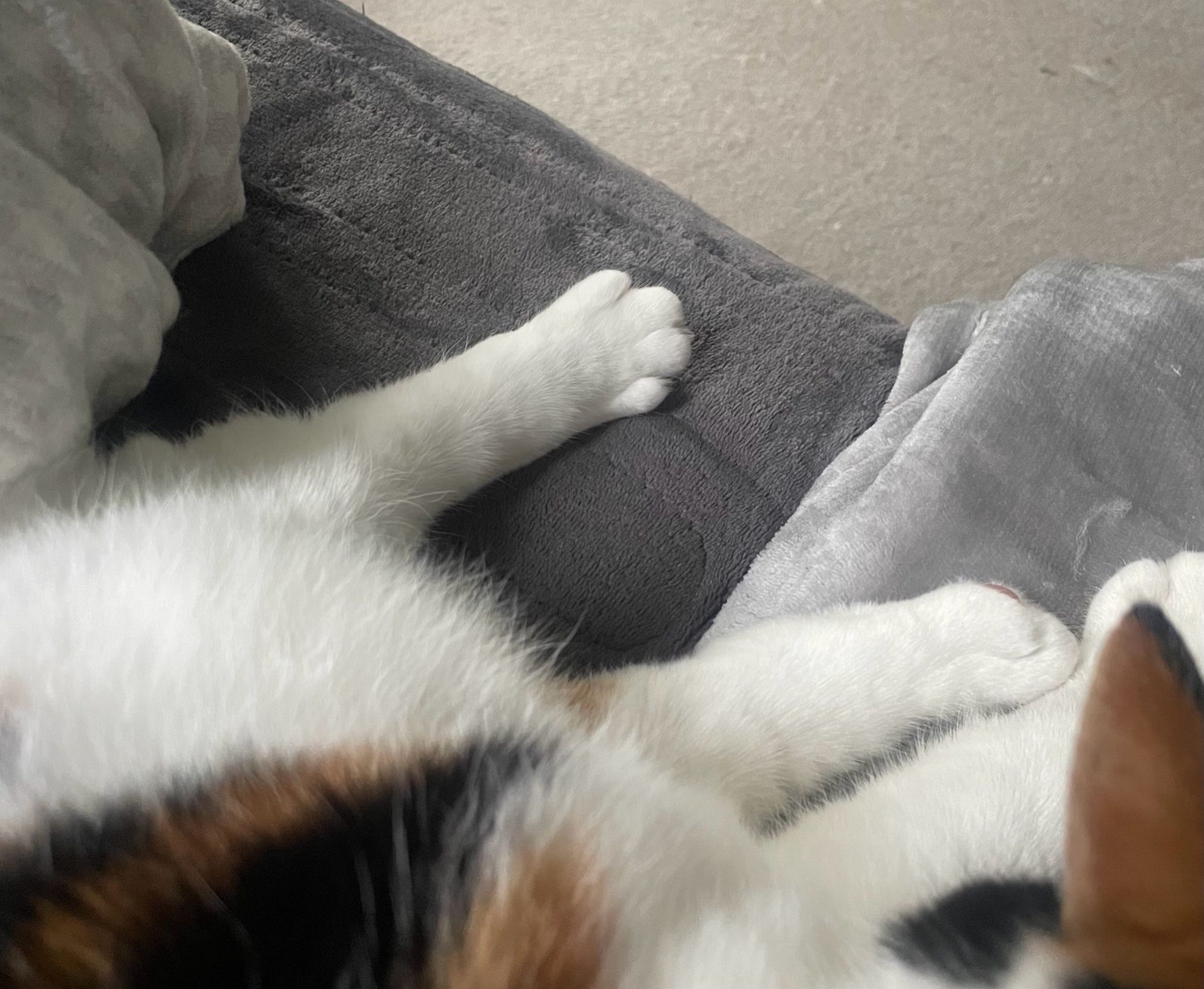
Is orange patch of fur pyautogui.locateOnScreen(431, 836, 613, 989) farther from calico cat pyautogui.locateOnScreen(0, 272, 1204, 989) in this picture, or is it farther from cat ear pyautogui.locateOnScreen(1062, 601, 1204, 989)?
cat ear pyautogui.locateOnScreen(1062, 601, 1204, 989)

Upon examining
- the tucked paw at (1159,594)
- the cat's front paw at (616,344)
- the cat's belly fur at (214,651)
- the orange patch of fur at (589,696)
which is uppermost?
the tucked paw at (1159,594)

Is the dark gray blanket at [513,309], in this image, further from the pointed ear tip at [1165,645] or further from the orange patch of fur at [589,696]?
Result: the pointed ear tip at [1165,645]

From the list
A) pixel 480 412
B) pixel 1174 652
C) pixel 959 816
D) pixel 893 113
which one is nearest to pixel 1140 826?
pixel 1174 652

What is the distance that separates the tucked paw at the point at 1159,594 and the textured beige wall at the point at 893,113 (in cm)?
99

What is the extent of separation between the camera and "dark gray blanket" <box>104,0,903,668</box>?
95 centimetres

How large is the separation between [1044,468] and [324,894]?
2.30ft

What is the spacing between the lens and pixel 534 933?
52 cm

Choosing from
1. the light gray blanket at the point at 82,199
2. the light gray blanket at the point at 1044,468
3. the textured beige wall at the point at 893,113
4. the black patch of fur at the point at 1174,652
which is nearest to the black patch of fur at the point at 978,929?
the black patch of fur at the point at 1174,652

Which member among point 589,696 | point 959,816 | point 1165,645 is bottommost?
point 589,696

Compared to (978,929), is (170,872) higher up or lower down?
lower down

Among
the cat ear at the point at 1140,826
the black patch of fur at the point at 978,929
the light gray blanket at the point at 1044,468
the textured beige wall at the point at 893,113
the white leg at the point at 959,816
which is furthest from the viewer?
the textured beige wall at the point at 893,113

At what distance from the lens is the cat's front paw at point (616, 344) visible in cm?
98

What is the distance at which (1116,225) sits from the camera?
1.72 m

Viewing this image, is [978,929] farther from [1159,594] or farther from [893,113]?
[893,113]
